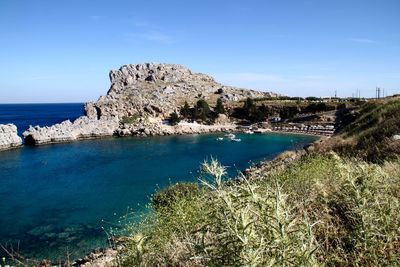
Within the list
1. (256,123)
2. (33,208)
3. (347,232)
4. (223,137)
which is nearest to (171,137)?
(223,137)

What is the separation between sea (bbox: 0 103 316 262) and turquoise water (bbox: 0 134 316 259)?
7cm

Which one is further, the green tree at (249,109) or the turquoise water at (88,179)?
the green tree at (249,109)

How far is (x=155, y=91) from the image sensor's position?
142750 mm

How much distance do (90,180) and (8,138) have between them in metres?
43.7

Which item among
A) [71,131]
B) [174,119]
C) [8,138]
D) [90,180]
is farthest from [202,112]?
[90,180]

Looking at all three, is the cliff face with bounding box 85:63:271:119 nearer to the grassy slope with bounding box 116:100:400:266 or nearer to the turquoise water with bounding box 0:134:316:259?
the turquoise water with bounding box 0:134:316:259

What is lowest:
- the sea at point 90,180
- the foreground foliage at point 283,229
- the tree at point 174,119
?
the sea at point 90,180

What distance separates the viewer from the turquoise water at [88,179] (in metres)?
26.4

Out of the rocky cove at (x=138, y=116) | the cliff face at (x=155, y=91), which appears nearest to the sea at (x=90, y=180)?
the rocky cove at (x=138, y=116)

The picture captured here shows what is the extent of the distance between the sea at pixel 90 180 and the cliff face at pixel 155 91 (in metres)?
25.1

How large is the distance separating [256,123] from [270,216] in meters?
99.7

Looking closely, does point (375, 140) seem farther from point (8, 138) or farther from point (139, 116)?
point (139, 116)

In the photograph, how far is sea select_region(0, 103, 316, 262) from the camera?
84.2ft

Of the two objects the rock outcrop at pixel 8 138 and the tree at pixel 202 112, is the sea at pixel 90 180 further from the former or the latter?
the tree at pixel 202 112
